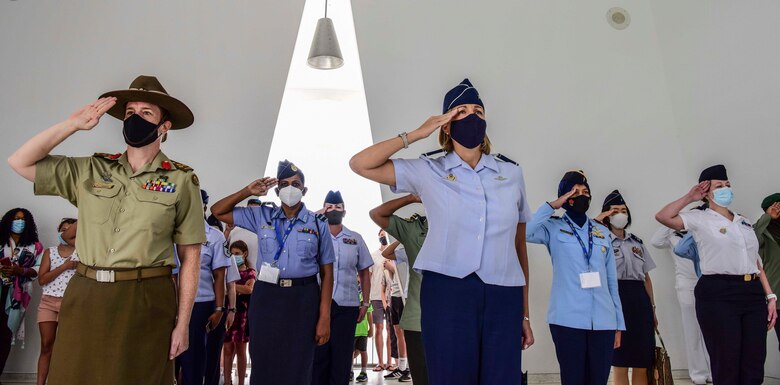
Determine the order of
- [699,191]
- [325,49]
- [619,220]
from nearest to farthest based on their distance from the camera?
[699,191] < [619,220] < [325,49]

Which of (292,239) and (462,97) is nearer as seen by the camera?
(462,97)

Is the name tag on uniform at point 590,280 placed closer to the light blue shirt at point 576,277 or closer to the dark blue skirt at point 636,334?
the light blue shirt at point 576,277

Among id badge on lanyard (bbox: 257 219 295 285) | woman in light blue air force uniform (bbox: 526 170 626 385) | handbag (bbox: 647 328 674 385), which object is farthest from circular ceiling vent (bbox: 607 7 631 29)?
id badge on lanyard (bbox: 257 219 295 285)

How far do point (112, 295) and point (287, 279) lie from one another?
142 centimetres

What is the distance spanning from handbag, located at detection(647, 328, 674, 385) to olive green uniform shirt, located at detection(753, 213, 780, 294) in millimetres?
1258

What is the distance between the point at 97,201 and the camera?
201 centimetres

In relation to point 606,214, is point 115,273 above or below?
below

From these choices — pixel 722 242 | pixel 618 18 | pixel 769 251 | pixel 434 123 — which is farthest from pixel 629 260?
pixel 618 18

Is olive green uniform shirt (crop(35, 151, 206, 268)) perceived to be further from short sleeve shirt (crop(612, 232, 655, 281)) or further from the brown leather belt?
short sleeve shirt (crop(612, 232, 655, 281))

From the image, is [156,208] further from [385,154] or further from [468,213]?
[468,213]

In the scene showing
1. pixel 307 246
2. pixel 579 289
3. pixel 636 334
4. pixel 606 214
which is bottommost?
pixel 636 334

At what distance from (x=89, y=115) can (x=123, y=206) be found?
320 millimetres

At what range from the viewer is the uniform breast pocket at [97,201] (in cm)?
200

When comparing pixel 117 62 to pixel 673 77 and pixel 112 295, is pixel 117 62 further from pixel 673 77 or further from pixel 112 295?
pixel 673 77
